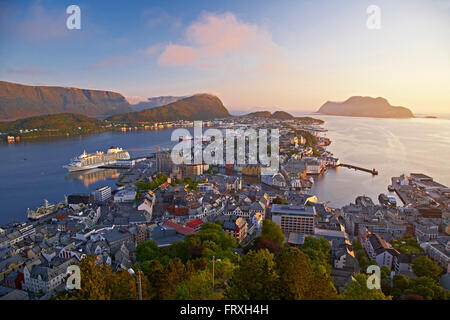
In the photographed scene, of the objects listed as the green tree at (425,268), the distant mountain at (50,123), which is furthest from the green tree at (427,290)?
the distant mountain at (50,123)

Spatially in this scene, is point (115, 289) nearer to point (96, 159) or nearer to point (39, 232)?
point (39, 232)

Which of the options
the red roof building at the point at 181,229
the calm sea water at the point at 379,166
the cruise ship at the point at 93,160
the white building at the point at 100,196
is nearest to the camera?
the red roof building at the point at 181,229

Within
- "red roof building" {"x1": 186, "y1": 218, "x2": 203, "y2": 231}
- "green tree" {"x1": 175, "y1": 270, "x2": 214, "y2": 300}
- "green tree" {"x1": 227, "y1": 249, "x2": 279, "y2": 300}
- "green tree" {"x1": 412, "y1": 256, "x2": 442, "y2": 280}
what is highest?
"green tree" {"x1": 227, "y1": 249, "x2": 279, "y2": 300}

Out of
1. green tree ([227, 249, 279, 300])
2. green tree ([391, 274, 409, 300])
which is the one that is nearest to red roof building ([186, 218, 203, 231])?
green tree ([391, 274, 409, 300])

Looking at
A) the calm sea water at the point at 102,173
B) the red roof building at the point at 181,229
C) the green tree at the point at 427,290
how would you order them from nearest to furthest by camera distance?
1. the green tree at the point at 427,290
2. the red roof building at the point at 181,229
3. the calm sea water at the point at 102,173

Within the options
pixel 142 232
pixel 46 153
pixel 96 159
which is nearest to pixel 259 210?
pixel 142 232

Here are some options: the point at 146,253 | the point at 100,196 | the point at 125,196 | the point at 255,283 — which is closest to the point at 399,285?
the point at 255,283

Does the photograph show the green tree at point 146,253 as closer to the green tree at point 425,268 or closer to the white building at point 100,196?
the green tree at point 425,268

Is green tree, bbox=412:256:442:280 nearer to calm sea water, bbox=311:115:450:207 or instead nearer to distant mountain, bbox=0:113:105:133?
calm sea water, bbox=311:115:450:207

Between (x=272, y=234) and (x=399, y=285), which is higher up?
(x=272, y=234)

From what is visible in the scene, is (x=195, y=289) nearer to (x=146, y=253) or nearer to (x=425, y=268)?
(x=146, y=253)
